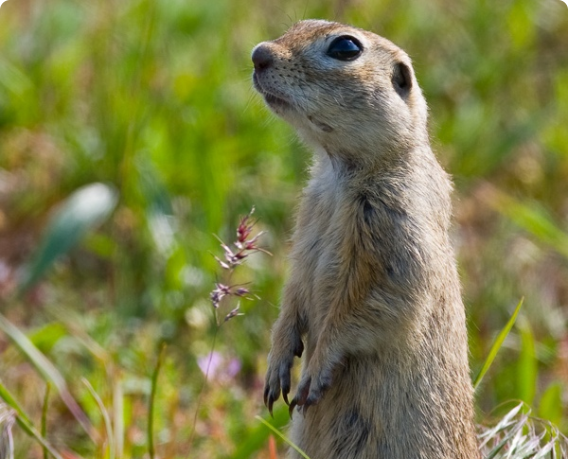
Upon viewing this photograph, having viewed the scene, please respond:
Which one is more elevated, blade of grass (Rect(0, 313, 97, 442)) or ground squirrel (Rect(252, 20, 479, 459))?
ground squirrel (Rect(252, 20, 479, 459))

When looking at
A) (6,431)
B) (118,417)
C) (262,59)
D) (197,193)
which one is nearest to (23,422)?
(6,431)

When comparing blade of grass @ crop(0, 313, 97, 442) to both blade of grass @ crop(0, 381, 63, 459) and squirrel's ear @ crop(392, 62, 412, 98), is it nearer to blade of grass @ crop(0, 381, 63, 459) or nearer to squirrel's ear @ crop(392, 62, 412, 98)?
blade of grass @ crop(0, 381, 63, 459)

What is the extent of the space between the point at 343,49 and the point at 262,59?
0.93ft

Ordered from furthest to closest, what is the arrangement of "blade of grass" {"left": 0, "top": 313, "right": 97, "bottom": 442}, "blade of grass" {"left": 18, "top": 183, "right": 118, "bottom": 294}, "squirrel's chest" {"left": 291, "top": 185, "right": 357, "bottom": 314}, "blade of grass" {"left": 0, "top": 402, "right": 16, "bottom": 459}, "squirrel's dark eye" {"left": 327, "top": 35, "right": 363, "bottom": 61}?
"blade of grass" {"left": 18, "top": 183, "right": 118, "bottom": 294} → "blade of grass" {"left": 0, "top": 313, "right": 97, "bottom": 442} → "squirrel's dark eye" {"left": 327, "top": 35, "right": 363, "bottom": 61} → "squirrel's chest" {"left": 291, "top": 185, "right": 357, "bottom": 314} → "blade of grass" {"left": 0, "top": 402, "right": 16, "bottom": 459}

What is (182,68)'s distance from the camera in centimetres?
626

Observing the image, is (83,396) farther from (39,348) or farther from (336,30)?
(336,30)

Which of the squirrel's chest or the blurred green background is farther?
the blurred green background

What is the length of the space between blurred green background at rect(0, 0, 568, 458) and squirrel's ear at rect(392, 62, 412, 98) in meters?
0.68

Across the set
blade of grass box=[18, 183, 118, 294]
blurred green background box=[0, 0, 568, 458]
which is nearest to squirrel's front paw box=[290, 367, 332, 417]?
blurred green background box=[0, 0, 568, 458]

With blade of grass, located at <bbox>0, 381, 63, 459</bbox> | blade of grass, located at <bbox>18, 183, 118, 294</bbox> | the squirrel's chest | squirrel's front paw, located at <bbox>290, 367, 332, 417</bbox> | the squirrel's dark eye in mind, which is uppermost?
the squirrel's dark eye

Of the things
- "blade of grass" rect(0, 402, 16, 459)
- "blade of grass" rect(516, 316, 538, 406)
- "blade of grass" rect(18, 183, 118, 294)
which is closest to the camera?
"blade of grass" rect(0, 402, 16, 459)

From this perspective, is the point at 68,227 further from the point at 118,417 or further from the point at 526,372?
the point at 526,372

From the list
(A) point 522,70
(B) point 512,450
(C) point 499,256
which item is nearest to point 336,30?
(B) point 512,450

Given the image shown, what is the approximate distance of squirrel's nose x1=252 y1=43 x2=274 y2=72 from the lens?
3354mm
